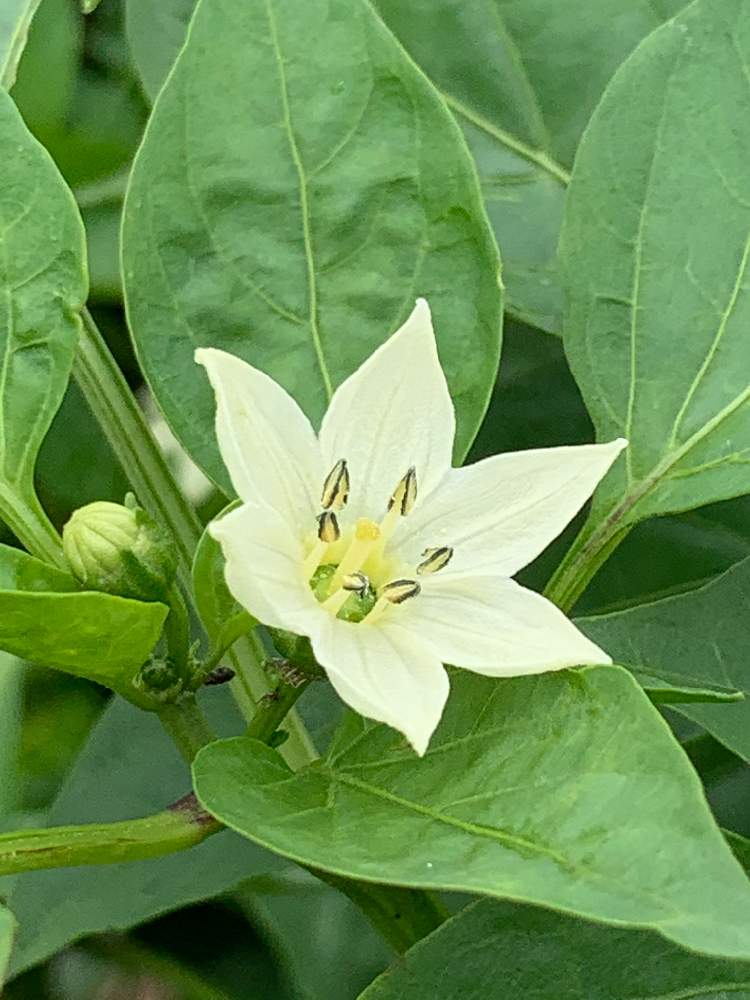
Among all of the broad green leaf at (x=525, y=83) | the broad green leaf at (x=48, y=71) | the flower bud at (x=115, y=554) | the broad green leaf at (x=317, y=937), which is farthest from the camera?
the broad green leaf at (x=48, y=71)

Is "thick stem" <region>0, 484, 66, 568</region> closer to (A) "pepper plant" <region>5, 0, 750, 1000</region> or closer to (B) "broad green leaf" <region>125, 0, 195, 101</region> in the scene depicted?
(A) "pepper plant" <region>5, 0, 750, 1000</region>

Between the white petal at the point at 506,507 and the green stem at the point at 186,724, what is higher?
the white petal at the point at 506,507

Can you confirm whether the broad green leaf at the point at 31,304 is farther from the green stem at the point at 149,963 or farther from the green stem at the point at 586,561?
the green stem at the point at 149,963

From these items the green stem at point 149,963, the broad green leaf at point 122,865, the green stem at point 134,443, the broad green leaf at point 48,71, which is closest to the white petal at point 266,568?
the green stem at point 134,443

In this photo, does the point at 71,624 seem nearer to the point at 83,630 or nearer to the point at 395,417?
the point at 83,630

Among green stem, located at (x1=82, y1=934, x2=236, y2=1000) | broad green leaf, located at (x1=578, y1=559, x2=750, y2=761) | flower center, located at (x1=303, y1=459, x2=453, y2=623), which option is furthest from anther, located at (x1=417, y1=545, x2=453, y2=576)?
green stem, located at (x1=82, y1=934, x2=236, y2=1000)

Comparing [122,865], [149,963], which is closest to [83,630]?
[122,865]

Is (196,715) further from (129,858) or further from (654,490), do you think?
(654,490)
